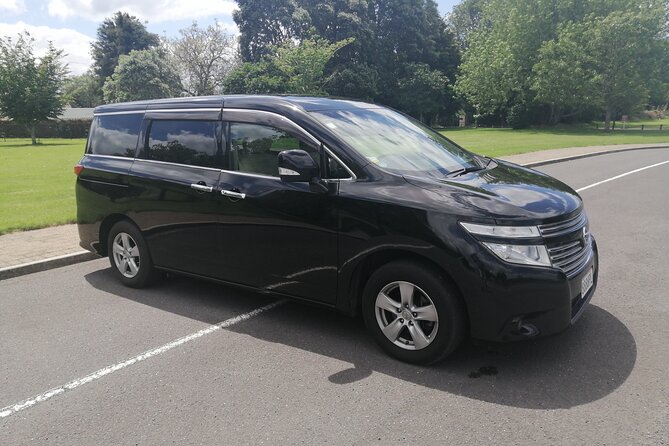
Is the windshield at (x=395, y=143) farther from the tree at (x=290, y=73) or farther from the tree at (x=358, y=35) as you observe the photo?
the tree at (x=358, y=35)

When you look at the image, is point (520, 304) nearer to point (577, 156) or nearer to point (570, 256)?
point (570, 256)

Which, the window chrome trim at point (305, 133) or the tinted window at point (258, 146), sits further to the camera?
the tinted window at point (258, 146)

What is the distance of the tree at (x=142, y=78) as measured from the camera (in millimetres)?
56969

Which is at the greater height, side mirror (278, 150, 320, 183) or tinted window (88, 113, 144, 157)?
tinted window (88, 113, 144, 157)

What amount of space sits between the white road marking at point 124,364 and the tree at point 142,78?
56430mm

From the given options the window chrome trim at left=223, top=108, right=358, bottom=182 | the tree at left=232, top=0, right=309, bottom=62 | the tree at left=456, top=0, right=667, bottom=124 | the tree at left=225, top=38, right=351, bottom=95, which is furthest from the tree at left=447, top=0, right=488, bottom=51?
the window chrome trim at left=223, top=108, right=358, bottom=182

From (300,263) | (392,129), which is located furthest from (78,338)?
(392,129)

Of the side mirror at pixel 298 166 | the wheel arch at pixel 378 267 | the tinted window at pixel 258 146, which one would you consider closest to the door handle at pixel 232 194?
the tinted window at pixel 258 146

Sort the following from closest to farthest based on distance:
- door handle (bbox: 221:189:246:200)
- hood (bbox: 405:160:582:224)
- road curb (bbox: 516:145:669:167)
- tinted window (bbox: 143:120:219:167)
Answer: hood (bbox: 405:160:582:224) < door handle (bbox: 221:189:246:200) < tinted window (bbox: 143:120:219:167) < road curb (bbox: 516:145:669:167)

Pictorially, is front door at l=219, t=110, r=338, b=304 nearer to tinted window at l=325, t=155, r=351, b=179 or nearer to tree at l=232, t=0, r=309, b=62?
tinted window at l=325, t=155, r=351, b=179

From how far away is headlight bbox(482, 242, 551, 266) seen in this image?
10.8ft

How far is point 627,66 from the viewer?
42.1 meters

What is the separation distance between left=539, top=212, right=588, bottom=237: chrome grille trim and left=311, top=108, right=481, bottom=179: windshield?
877 millimetres

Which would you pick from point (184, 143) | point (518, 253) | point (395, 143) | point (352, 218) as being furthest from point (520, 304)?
point (184, 143)
